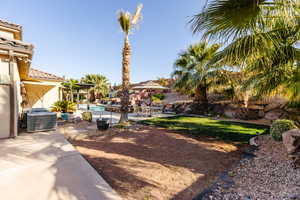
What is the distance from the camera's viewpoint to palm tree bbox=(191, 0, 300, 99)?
8.96 ft

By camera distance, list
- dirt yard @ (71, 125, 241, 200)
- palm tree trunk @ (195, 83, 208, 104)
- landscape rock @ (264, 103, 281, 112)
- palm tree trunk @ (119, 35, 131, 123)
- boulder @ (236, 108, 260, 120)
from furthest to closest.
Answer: palm tree trunk @ (195, 83, 208, 104) → boulder @ (236, 108, 260, 120) → landscape rock @ (264, 103, 281, 112) → palm tree trunk @ (119, 35, 131, 123) → dirt yard @ (71, 125, 241, 200)

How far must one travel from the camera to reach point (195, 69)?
1055cm

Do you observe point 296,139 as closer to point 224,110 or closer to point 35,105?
point 224,110

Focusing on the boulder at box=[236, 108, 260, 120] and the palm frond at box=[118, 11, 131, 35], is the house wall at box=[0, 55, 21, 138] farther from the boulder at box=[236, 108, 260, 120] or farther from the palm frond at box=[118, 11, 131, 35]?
the boulder at box=[236, 108, 260, 120]

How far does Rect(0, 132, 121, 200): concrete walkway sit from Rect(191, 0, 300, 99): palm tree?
158 inches

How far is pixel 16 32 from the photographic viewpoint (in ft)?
22.4

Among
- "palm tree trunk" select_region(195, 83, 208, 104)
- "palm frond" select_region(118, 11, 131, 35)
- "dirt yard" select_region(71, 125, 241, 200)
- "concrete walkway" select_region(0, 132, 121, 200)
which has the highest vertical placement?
"palm frond" select_region(118, 11, 131, 35)

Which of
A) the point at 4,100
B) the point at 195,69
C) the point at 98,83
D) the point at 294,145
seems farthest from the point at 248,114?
the point at 98,83

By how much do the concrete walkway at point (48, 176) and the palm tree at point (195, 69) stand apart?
8.97 meters

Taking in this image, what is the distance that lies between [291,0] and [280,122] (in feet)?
12.7

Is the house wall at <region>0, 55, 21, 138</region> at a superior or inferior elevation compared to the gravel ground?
superior

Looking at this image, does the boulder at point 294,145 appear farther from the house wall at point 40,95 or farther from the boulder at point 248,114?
the house wall at point 40,95

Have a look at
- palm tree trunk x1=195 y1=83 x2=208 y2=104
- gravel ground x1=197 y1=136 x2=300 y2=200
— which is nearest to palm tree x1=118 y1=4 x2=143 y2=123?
gravel ground x1=197 y1=136 x2=300 y2=200

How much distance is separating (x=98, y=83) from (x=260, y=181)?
29749 millimetres
